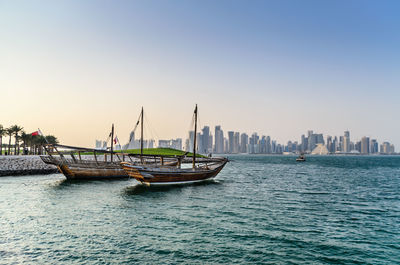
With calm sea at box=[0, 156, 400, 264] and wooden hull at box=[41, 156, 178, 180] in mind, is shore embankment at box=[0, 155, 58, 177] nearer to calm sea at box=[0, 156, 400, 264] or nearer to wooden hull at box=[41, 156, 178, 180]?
wooden hull at box=[41, 156, 178, 180]

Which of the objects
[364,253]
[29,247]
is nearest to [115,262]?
[29,247]

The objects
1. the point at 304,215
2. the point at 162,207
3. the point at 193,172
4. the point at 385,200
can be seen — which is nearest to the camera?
the point at 304,215

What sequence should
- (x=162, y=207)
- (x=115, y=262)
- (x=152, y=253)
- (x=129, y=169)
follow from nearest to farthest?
(x=115, y=262) < (x=152, y=253) < (x=162, y=207) < (x=129, y=169)

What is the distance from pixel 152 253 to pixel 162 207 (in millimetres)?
10806

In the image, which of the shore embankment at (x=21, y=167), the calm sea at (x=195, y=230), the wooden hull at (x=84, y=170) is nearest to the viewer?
the calm sea at (x=195, y=230)

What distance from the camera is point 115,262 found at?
39.1 ft

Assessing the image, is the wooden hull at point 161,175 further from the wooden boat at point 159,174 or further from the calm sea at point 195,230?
A: the calm sea at point 195,230

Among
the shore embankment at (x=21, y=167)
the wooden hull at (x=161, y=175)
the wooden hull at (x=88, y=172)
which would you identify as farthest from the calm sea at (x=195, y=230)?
the shore embankment at (x=21, y=167)

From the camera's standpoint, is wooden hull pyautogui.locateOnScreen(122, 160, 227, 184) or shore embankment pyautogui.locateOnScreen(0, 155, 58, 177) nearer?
wooden hull pyautogui.locateOnScreen(122, 160, 227, 184)

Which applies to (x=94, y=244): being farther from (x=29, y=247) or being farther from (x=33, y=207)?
(x=33, y=207)

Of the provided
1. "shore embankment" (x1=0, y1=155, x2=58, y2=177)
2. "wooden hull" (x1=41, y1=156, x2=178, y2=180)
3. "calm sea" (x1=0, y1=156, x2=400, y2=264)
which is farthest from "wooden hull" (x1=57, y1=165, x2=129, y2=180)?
"calm sea" (x1=0, y1=156, x2=400, y2=264)

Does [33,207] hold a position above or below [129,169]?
below

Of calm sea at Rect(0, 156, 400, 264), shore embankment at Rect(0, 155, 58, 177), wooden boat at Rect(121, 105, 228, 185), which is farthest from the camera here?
shore embankment at Rect(0, 155, 58, 177)

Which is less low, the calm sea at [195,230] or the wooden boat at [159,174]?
the wooden boat at [159,174]
